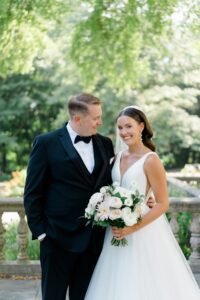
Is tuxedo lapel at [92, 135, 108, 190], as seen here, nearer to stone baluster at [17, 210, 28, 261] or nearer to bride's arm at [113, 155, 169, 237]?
bride's arm at [113, 155, 169, 237]

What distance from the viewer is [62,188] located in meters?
3.66

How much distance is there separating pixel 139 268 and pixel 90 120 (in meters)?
1.20

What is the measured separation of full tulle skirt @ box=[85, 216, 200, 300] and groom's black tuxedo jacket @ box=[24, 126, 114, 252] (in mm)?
281

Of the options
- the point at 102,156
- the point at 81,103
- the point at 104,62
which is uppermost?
the point at 104,62

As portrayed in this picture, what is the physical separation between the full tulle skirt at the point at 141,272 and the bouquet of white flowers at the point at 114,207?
47 cm

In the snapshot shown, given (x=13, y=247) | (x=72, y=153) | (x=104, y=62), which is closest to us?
(x=72, y=153)

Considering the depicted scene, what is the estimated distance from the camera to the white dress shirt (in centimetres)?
370

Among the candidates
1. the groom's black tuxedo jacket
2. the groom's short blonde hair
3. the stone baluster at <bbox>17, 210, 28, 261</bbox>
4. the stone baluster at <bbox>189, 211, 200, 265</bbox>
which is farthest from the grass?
the groom's short blonde hair

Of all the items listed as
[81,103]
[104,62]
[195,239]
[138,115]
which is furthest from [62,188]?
[104,62]

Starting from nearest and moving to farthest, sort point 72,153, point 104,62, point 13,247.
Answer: point 72,153, point 13,247, point 104,62

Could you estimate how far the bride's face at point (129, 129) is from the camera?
3729mm

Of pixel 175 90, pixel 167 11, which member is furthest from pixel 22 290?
pixel 175 90

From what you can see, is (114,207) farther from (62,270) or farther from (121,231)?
(62,270)

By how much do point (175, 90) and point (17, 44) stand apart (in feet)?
34.0
